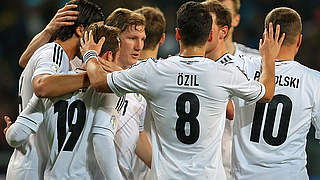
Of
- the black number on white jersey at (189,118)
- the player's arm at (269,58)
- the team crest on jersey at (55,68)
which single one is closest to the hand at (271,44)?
the player's arm at (269,58)

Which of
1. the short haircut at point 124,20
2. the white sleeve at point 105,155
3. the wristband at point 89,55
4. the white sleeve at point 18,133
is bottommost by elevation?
the white sleeve at point 105,155

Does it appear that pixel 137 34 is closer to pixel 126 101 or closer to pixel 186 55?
pixel 126 101

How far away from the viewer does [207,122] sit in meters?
4.22

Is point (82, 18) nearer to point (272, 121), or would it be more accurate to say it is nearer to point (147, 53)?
point (147, 53)

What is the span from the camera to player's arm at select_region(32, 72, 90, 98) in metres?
4.19

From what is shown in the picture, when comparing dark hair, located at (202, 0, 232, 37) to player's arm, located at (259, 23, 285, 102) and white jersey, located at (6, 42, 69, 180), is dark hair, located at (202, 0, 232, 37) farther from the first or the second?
white jersey, located at (6, 42, 69, 180)

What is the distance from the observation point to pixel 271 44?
456cm

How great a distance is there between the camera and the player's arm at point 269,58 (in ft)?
14.5

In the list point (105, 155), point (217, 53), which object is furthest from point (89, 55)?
point (217, 53)

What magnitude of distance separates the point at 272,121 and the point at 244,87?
26.6 inches

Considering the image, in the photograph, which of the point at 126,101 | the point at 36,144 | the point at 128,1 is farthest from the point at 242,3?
the point at 36,144

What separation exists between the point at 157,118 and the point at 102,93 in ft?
1.46

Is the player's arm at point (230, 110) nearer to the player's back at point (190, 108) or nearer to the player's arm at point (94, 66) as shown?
the player's back at point (190, 108)

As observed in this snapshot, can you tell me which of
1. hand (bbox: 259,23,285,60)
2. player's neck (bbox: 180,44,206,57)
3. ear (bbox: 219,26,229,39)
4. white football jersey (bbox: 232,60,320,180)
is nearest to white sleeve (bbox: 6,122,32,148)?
player's neck (bbox: 180,44,206,57)
